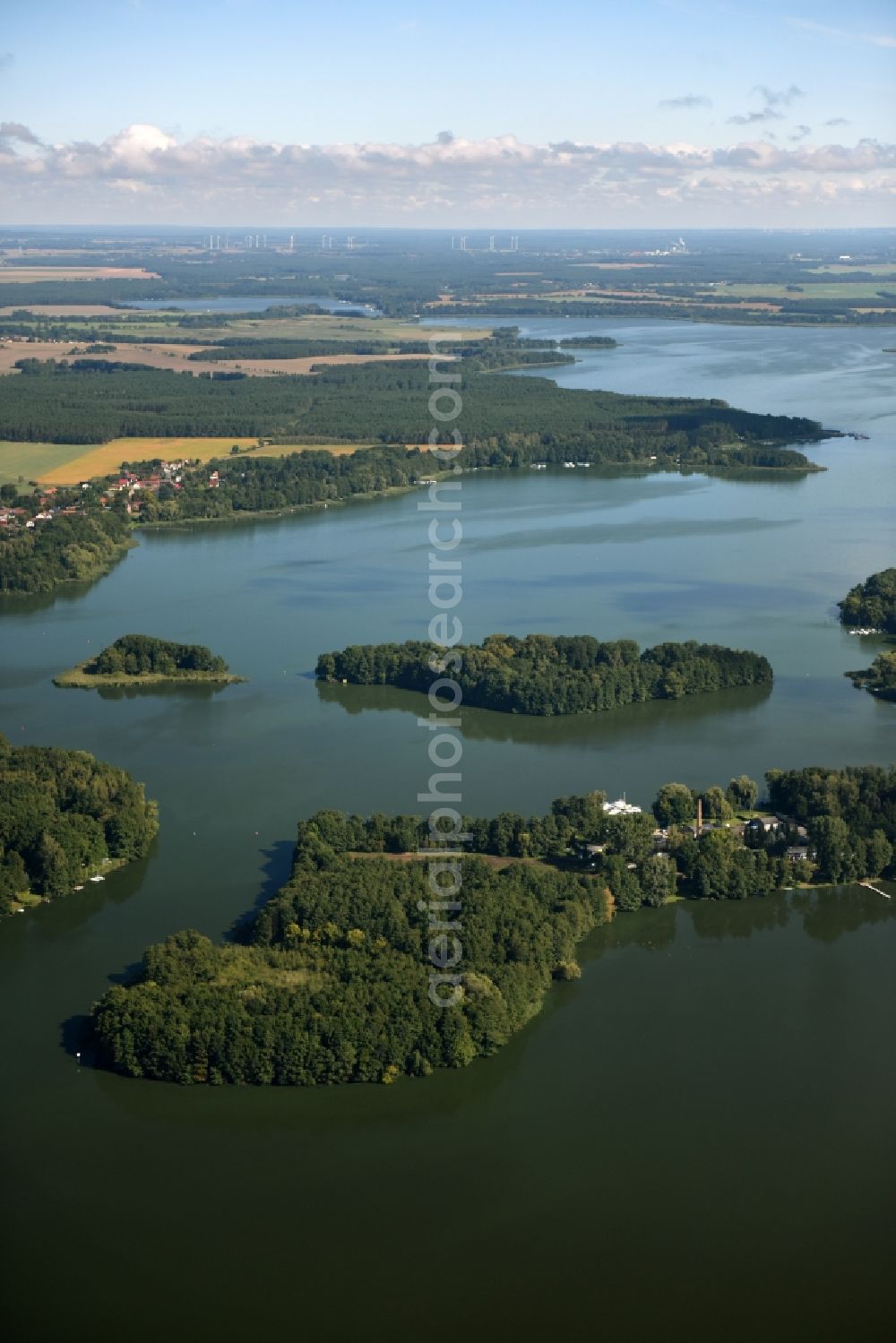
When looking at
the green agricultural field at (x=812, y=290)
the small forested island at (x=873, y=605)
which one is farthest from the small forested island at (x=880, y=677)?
the green agricultural field at (x=812, y=290)

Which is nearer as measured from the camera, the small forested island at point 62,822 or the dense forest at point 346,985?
the dense forest at point 346,985

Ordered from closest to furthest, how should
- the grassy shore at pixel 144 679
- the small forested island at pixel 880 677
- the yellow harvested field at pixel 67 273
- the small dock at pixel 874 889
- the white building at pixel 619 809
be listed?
the small dock at pixel 874 889, the white building at pixel 619 809, the small forested island at pixel 880 677, the grassy shore at pixel 144 679, the yellow harvested field at pixel 67 273

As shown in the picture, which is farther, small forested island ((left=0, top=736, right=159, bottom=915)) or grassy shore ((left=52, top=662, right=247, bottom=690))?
grassy shore ((left=52, top=662, right=247, bottom=690))

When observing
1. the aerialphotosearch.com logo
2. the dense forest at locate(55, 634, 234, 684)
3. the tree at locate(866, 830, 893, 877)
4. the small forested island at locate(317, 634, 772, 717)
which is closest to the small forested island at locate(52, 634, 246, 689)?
the dense forest at locate(55, 634, 234, 684)

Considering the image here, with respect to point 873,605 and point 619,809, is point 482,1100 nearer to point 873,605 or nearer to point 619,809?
point 619,809

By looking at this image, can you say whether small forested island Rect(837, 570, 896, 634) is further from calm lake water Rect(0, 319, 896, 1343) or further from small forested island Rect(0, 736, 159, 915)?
small forested island Rect(0, 736, 159, 915)

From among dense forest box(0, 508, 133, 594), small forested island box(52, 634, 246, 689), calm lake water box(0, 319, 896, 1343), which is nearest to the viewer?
calm lake water box(0, 319, 896, 1343)

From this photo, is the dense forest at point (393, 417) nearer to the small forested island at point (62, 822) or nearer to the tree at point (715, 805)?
the tree at point (715, 805)

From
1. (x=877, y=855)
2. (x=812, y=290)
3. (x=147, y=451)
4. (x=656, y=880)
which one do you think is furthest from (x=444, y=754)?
(x=812, y=290)
